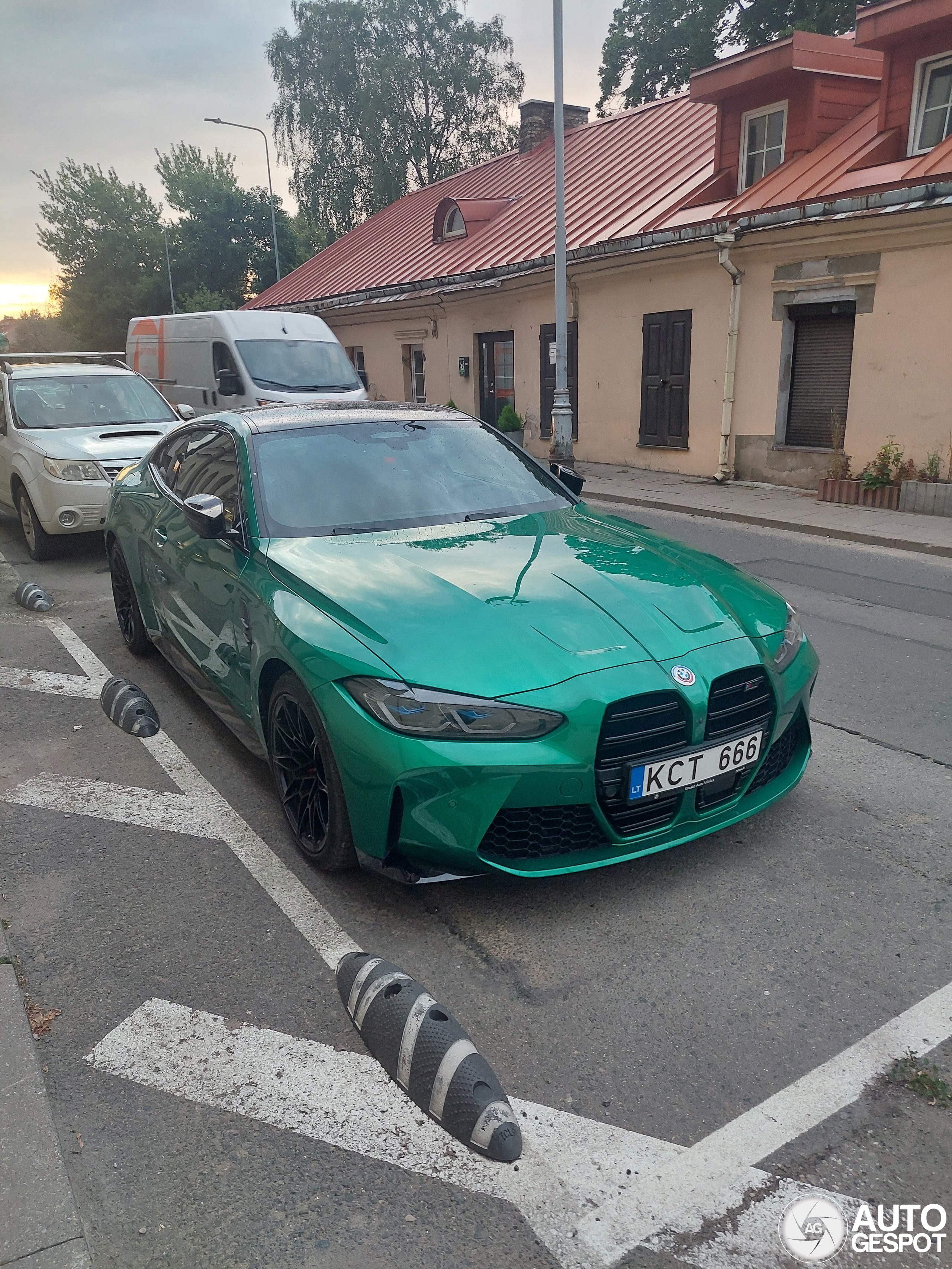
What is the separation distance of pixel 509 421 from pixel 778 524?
759cm

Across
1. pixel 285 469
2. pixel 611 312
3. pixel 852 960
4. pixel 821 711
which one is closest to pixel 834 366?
pixel 611 312

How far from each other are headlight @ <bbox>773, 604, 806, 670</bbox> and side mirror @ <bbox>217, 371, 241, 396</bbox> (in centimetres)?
1207

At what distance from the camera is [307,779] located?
11.1 ft

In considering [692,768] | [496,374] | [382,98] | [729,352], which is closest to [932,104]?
[729,352]

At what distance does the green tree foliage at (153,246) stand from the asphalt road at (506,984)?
46.1 m

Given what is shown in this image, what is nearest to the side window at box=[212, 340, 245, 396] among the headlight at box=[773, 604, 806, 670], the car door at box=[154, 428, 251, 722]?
the car door at box=[154, 428, 251, 722]

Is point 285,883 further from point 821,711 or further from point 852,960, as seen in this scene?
point 821,711

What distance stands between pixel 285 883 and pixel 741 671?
1.79 m

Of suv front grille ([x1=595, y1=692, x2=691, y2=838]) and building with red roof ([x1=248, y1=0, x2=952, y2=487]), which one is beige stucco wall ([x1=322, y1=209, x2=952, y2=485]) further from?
suv front grille ([x1=595, y1=692, x2=691, y2=838])

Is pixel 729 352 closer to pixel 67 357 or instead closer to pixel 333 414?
pixel 67 357

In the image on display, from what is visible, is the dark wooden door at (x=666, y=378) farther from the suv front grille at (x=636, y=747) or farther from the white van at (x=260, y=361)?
the suv front grille at (x=636, y=747)

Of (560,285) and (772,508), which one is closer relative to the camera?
(772,508)

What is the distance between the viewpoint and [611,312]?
1612cm

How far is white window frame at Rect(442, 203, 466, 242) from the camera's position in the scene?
22047mm
